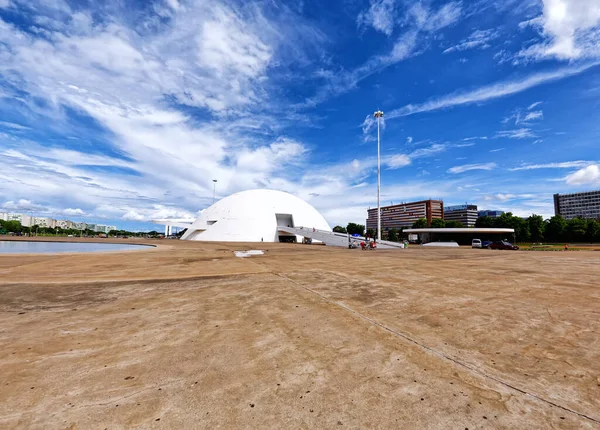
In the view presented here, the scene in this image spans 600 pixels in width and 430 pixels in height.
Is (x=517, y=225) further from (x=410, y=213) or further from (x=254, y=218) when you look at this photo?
(x=410, y=213)

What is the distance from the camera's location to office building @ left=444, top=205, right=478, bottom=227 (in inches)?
6624

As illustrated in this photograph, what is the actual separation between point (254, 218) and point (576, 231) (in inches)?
3254

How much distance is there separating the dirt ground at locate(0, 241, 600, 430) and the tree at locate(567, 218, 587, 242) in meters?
91.7

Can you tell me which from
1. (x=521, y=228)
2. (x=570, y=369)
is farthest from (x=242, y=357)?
(x=521, y=228)

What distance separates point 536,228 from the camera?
75062 mm

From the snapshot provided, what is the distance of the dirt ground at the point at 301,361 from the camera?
8.48 ft

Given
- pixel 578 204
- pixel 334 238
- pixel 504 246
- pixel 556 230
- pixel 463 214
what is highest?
pixel 578 204

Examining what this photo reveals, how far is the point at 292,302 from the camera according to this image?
666 centimetres

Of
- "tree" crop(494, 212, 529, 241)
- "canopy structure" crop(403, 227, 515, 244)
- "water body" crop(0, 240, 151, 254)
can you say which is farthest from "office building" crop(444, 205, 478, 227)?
"water body" crop(0, 240, 151, 254)

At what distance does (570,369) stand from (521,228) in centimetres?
9096

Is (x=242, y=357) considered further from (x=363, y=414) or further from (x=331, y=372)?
(x=363, y=414)

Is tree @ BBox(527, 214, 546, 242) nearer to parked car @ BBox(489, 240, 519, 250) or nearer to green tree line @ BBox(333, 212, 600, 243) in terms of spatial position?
green tree line @ BBox(333, 212, 600, 243)

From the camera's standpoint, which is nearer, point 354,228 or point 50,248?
point 50,248

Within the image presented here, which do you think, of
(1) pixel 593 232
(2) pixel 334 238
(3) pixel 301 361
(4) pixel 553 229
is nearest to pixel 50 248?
(2) pixel 334 238
